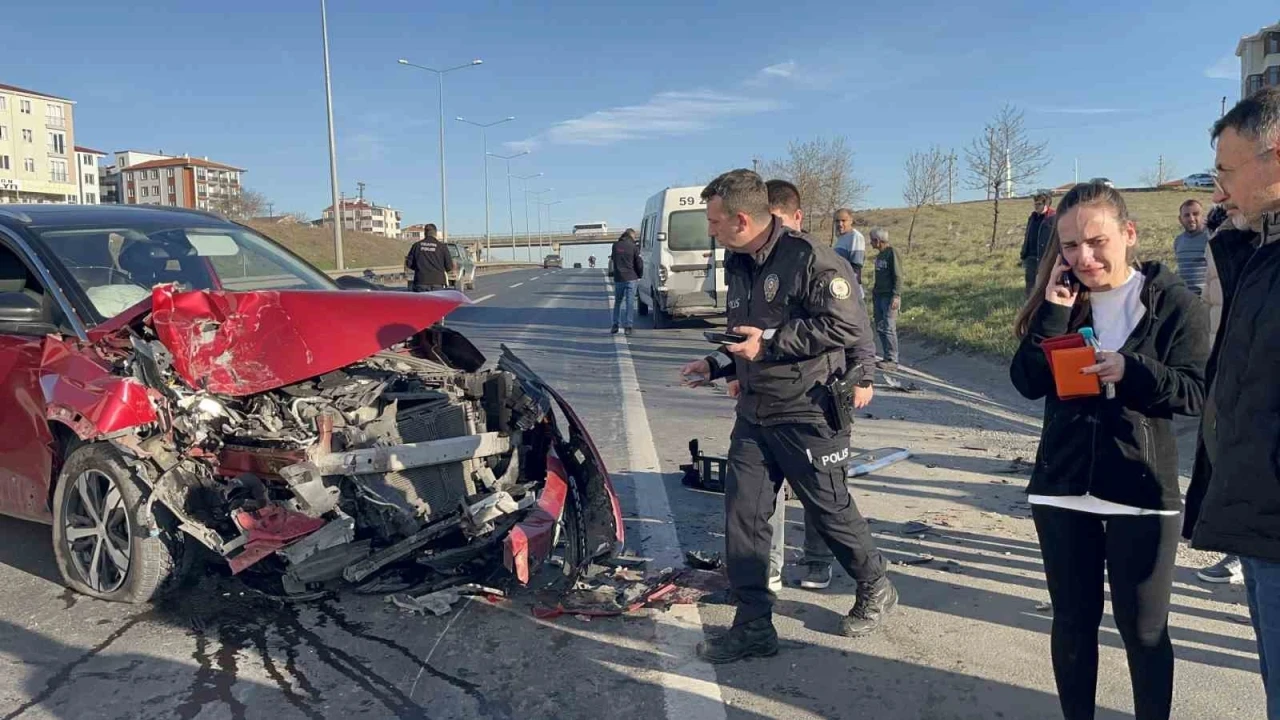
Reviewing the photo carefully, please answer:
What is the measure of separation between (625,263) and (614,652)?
11.7m

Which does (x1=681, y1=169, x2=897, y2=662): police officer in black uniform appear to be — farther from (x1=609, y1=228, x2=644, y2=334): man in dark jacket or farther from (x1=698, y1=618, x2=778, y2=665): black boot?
(x1=609, y1=228, x2=644, y2=334): man in dark jacket

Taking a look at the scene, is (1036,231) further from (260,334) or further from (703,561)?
(260,334)

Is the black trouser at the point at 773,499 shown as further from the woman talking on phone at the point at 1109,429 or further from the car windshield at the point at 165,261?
the car windshield at the point at 165,261

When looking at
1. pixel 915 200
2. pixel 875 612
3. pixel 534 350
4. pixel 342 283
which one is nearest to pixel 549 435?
pixel 875 612

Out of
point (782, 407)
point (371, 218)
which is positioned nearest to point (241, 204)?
point (371, 218)

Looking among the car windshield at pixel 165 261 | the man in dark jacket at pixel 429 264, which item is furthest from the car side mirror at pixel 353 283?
the man in dark jacket at pixel 429 264

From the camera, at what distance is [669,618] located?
3.92 metres

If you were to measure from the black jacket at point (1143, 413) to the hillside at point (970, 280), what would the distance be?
1.88m

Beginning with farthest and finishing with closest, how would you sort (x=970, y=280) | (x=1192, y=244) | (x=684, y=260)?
(x=970, y=280) → (x=684, y=260) → (x=1192, y=244)

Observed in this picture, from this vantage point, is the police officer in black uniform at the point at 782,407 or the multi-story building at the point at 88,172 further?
the multi-story building at the point at 88,172

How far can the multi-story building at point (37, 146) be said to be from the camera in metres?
80.0

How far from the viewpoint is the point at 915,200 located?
3719cm

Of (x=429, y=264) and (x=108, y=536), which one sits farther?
(x=429, y=264)

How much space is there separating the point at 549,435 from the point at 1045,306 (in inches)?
98.8
